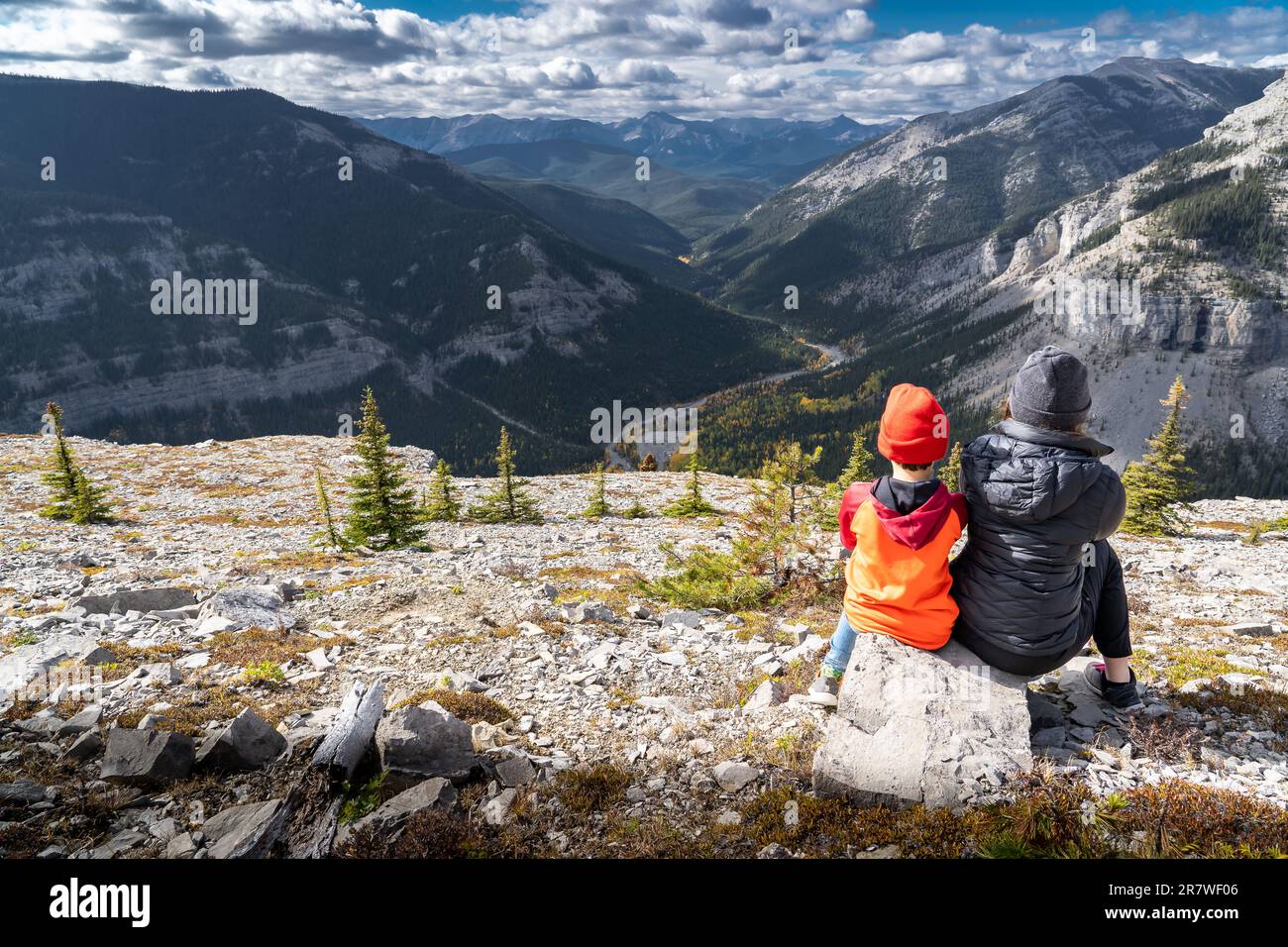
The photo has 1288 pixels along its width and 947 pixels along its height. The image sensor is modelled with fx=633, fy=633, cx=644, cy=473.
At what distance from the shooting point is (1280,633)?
1155 cm

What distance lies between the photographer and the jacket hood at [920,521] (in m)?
6.04

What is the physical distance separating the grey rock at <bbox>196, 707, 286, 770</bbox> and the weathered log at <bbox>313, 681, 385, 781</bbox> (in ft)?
2.82

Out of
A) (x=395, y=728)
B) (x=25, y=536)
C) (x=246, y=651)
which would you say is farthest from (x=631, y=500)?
(x=395, y=728)

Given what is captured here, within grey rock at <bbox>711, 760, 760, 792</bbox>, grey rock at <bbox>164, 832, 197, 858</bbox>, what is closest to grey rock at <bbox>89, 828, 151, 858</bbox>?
grey rock at <bbox>164, 832, 197, 858</bbox>

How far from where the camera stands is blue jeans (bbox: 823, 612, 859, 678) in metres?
7.70

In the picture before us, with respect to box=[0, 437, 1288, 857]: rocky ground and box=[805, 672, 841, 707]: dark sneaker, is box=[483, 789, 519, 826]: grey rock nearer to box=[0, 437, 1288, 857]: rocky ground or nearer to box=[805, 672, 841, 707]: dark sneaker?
box=[0, 437, 1288, 857]: rocky ground

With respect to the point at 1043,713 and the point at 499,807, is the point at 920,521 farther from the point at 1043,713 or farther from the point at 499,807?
the point at 499,807

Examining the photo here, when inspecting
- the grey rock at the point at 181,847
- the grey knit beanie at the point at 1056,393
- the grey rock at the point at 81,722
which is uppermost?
the grey knit beanie at the point at 1056,393

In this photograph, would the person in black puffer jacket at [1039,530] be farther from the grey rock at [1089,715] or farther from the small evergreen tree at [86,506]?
the small evergreen tree at [86,506]

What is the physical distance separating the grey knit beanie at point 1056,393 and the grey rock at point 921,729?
2.71m

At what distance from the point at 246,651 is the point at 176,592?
501 cm

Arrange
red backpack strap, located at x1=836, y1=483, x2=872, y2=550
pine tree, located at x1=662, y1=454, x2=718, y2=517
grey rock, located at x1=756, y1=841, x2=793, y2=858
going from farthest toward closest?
pine tree, located at x1=662, y1=454, x2=718, y2=517
red backpack strap, located at x1=836, y1=483, x2=872, y2=550
grey rock, located at x1=756, y1=841, x2=793, y2=858

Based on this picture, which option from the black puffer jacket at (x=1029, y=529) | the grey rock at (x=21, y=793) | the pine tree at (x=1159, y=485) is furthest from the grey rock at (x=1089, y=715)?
the pine tree at (x=1159, y=485)
